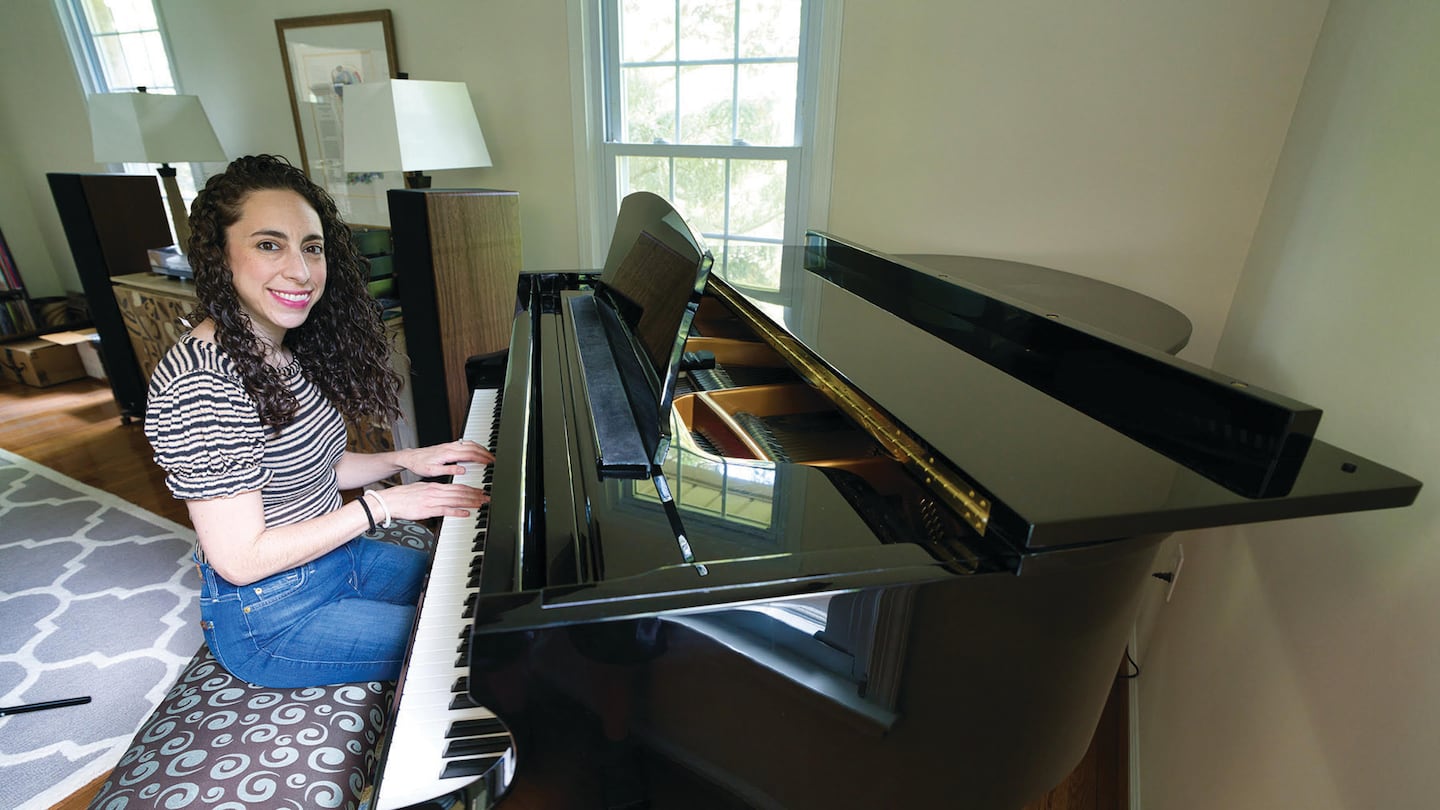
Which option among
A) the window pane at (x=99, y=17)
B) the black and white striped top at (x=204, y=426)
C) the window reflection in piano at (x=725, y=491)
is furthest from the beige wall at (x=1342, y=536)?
the window pane at (x=99, y=17)

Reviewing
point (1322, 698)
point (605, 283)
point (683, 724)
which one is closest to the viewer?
point (683, 724)

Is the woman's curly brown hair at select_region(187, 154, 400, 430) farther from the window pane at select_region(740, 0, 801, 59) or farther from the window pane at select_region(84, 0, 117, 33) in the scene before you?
the window pane at select_region(84, 0, 117, 33)

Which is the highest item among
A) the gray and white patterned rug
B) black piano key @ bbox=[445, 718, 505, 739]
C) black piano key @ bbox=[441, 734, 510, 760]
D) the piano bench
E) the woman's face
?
the woman's face

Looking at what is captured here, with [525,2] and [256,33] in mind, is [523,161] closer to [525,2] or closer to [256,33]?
[525,2]

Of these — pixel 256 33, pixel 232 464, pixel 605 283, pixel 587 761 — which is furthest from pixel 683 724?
pixel 256 33

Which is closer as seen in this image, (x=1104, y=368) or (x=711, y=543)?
(x=711, y=543)

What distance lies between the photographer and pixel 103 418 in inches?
135

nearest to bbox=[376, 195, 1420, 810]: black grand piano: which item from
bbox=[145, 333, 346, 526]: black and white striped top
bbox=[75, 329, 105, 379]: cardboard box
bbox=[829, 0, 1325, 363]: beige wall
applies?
bbox=[145, 333, 346, 526]: black and white striped top

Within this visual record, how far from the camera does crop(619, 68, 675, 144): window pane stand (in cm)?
252

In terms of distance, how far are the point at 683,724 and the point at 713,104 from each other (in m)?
2.33

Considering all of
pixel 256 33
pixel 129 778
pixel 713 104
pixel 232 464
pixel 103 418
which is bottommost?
pixel 103 418

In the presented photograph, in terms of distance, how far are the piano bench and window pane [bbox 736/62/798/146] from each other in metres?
2.13

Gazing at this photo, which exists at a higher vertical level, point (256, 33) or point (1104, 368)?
point (256, 33)

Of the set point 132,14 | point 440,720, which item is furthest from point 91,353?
point 440,720
